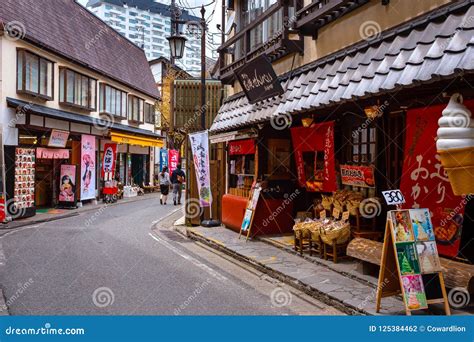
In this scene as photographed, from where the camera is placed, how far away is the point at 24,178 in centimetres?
1989

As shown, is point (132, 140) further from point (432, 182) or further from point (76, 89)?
point (432, 182)

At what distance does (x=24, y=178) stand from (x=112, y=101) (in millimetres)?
12454

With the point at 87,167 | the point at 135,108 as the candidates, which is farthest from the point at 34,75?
the point at 135,108

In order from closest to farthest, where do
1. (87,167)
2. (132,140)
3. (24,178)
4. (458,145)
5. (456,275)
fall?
1. (458,145)
2. (456,275)
3. (24,178)
4. (87,167)
5. (132,140)

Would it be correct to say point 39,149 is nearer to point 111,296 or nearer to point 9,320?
point 111,296

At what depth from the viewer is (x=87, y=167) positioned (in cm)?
2625

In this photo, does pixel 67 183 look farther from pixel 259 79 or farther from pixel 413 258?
pixel 413 258

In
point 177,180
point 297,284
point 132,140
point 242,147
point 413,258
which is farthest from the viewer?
point 132,140

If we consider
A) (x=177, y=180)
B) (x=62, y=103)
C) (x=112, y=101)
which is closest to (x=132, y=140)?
(x=112, y=101)

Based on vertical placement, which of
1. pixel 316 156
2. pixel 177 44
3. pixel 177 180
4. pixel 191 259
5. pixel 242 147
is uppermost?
pixel 177 44

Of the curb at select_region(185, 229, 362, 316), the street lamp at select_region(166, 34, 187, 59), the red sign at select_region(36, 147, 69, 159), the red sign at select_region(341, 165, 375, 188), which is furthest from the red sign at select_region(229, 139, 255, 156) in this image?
the red sign at select_region(36, 147, 69, 159)

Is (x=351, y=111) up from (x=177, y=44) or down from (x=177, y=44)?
down

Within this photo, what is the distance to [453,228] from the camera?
772 centimetres

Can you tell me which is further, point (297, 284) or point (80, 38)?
point (80, 38)
